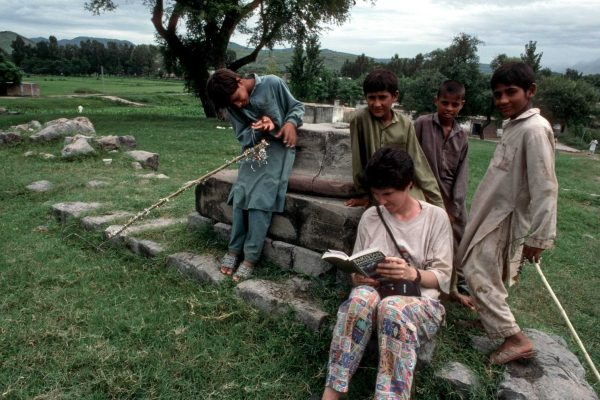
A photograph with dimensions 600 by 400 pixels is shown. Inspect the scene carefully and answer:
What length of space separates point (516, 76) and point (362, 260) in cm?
131

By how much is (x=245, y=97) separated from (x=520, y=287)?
3219 mm

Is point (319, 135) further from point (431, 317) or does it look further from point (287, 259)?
point (431, 317)

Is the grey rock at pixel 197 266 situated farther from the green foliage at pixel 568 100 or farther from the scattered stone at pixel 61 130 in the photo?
the green foliage at pixel 568 100

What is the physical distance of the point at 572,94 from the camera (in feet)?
116

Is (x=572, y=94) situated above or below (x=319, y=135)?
above

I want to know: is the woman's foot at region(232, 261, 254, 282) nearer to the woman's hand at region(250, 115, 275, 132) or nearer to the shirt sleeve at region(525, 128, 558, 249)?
the woman's hand at region(250, 115, 275, 132)

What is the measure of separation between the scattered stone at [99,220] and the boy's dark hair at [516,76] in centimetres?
398

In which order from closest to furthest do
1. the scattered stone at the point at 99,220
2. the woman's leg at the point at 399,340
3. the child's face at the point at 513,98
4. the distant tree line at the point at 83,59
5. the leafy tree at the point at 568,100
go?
the woman's leg at the point at 399,340 < the child's face at the point at 513,98 < the scattered stone at the point at 99,220 < the leafy tree at the point at 568,100 < the distant tree line at the point at 83,59

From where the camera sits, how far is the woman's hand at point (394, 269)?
233 cm

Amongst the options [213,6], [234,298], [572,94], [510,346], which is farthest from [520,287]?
[572,94]

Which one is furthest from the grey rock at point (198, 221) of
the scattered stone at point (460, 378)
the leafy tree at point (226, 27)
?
the leafy tree at point (226, 27)

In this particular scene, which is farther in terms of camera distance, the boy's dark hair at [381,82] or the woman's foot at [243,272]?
the woman's foot at [243,272]

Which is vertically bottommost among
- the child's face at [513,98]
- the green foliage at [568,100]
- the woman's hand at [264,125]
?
the woman's hand at [264,125]

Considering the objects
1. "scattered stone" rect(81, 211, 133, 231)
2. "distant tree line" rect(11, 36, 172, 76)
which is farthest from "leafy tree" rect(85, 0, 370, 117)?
"distant tree line" rect(11, 36, 172, 76)
